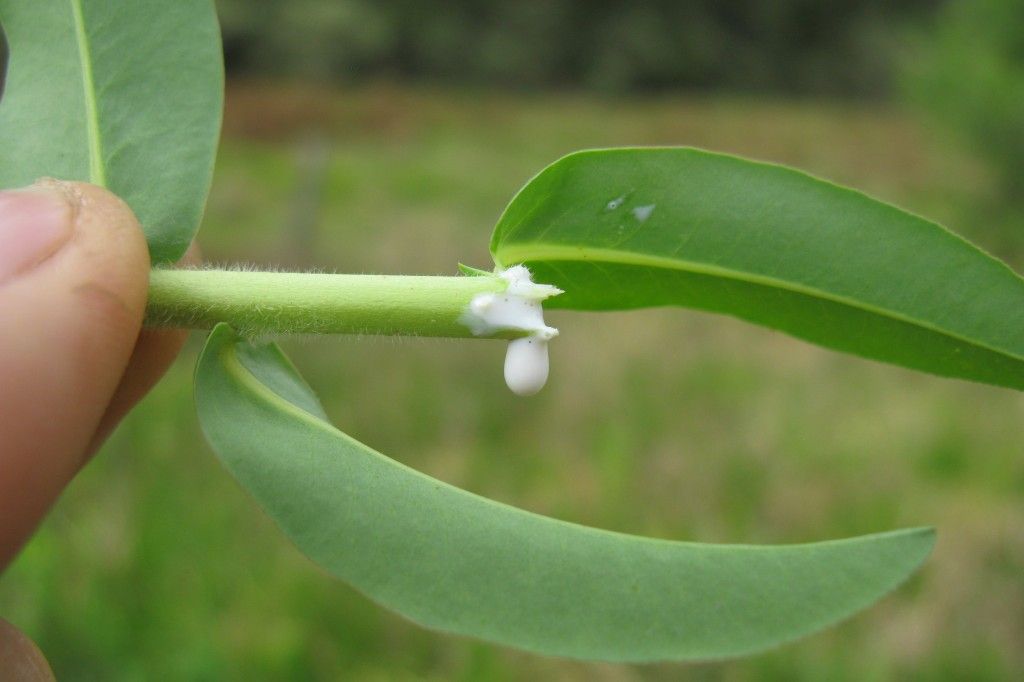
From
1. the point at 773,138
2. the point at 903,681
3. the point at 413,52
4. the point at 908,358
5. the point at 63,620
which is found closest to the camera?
the point at 908,358

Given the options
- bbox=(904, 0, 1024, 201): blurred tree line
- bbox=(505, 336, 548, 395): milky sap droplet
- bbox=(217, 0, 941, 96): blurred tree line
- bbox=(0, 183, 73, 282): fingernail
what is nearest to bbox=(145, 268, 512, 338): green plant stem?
bbox=(505, 336, 548, 395): milky sap droplet

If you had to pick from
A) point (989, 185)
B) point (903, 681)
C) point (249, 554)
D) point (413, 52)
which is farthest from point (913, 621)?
point (413, 52)

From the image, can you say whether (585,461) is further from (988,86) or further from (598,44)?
(598,44)

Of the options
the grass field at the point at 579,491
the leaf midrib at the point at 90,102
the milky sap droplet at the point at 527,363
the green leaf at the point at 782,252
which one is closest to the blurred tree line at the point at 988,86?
the grass field at the point at 579,491

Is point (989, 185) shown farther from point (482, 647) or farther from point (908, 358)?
point (908, 358)

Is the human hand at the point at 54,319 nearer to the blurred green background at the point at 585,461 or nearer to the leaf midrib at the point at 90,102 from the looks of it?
the leaf midrib at the point at 90,102

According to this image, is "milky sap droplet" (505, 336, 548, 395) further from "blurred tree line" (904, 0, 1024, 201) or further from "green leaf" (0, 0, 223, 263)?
"blurred tree line" (904, 0, 1024, 201)
